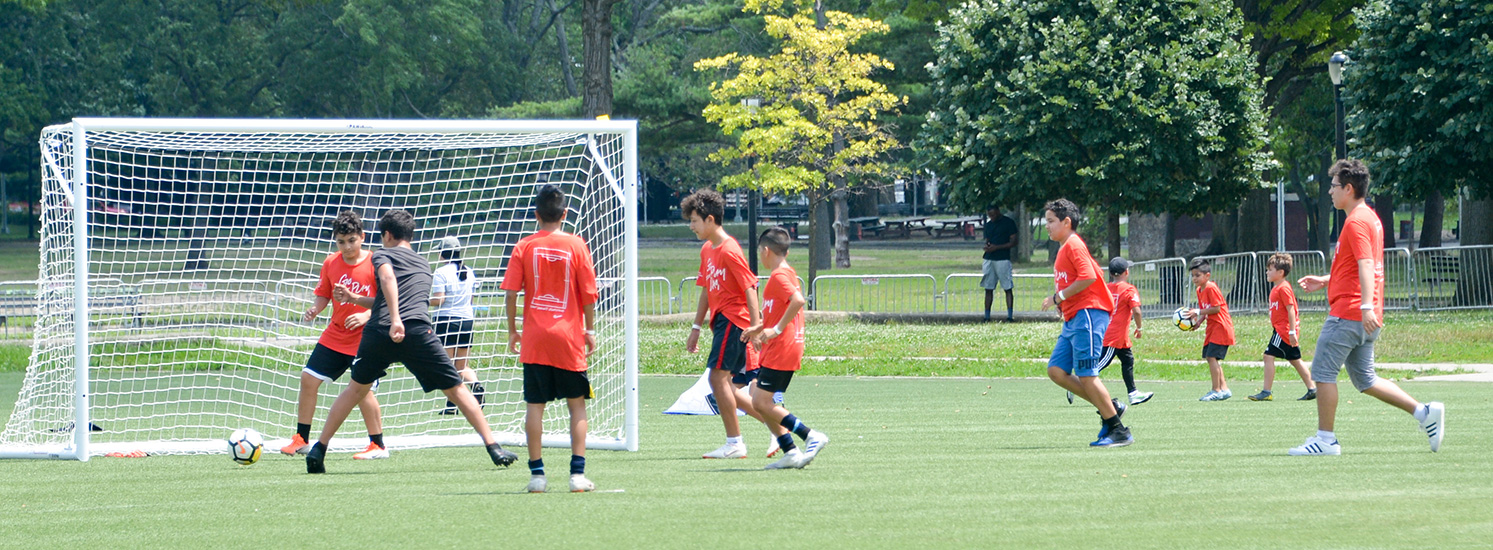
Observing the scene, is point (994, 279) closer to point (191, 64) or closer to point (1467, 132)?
point (1467, 132)

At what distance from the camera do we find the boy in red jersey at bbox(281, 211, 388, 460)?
29.3ft

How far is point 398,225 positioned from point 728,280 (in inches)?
80.7

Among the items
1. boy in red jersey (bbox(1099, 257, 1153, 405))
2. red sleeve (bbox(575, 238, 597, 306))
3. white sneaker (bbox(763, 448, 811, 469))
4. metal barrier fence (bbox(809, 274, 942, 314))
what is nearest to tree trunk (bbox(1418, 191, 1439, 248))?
metal barrier fence (bbox(809, 274, 942, 314))

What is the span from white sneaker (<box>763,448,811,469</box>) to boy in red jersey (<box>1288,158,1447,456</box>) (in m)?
2.92

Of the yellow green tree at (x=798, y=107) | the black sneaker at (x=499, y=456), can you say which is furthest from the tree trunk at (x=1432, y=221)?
the black sneaker at (x=499, y=456)

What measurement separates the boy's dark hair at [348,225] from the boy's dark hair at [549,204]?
2.09 m

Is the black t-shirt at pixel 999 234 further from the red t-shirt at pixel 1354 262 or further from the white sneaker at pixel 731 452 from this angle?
the white sneaker at pixel 731 452

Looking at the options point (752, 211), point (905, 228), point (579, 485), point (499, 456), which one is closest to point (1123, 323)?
point (499, 456)

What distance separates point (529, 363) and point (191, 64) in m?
46.1

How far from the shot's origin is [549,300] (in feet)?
23.8

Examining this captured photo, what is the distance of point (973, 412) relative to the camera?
1177 centimetres

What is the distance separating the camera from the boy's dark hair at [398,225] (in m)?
Result: 8.64

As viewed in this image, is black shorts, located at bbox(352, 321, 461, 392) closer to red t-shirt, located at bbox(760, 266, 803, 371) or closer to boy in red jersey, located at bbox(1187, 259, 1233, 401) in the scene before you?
red t-shirt, located at bbox(760, 266, 803, 371)

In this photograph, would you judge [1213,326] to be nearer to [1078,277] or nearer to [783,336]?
[1078,277]
